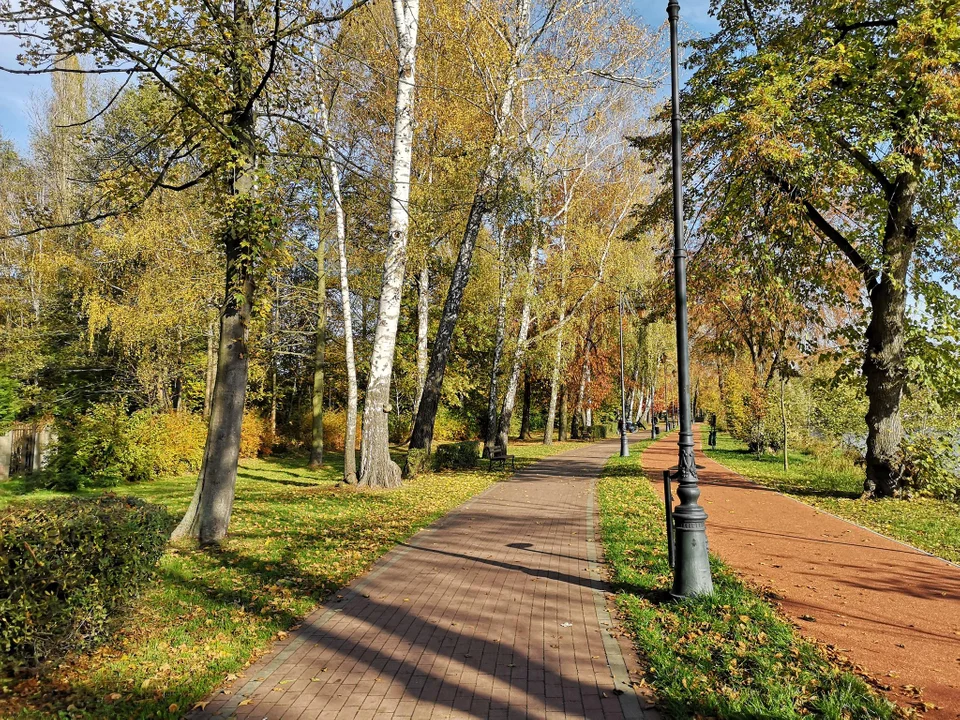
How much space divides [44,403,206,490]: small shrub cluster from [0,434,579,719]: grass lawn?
2.66 meters

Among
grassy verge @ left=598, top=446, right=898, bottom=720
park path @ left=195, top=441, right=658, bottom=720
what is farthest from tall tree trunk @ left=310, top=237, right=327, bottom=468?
grassy verge @ left=598, top=446, right=898, bottom=720

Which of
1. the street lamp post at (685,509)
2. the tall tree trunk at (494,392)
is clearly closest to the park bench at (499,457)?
the tall tree trunk at (494,392)

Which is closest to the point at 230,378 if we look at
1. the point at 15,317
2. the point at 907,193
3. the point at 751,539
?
the point at 751,539

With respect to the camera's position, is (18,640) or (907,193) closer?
(18,640)

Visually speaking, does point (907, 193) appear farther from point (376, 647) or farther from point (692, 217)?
point (376, 647)

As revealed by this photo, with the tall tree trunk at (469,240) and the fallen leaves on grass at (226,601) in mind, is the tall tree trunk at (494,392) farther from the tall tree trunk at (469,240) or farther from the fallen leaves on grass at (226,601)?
the fallen leaves on grass at (226,601)

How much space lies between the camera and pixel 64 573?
4258 millimetres

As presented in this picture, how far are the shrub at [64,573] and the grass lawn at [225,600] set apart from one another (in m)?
0.23

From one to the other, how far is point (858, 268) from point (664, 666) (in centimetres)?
1234

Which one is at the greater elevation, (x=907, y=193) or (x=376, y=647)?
(x=907, y=193)

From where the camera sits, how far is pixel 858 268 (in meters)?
13.6

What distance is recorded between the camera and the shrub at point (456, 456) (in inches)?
742

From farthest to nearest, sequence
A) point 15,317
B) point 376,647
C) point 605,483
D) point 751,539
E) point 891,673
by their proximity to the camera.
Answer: point 15,317 → point 605,483 → point 751,539 → point 376,647 → point 891,673

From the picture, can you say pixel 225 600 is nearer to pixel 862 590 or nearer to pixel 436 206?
pixel 862 590
